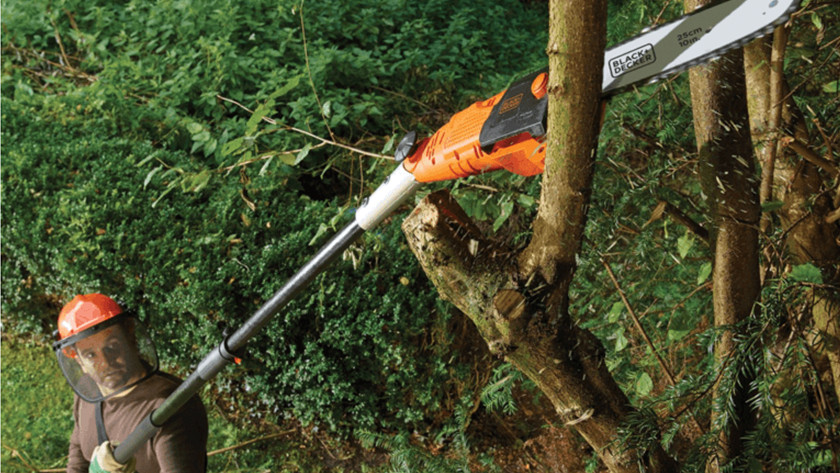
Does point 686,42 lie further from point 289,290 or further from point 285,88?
point 285,88

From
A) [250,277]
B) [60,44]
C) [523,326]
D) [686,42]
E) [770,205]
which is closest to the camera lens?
[686,42]

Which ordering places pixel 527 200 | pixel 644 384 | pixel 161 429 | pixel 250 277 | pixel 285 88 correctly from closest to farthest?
1. pixel 644 384
2. pixel 161 429
3. pixel 527 200
4. pixel 285 88
5. pixel 250 277

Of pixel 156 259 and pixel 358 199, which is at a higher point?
pixel 156 259

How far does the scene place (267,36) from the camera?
4246 millimetres

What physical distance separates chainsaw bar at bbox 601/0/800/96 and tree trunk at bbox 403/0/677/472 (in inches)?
4.5

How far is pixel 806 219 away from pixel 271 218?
1.90 meters

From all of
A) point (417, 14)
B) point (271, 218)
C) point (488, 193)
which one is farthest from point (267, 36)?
point (488, 193)

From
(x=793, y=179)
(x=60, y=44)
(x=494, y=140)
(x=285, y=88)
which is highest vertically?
→ (x=60, y=44)

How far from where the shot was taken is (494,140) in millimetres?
1446

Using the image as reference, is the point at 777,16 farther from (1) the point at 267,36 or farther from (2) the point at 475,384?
(1) the point at 267,36

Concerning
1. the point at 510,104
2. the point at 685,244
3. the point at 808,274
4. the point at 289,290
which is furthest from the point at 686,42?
the point at 289,290

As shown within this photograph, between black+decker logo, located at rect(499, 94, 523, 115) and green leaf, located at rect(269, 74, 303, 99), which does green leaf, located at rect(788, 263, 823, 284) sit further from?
green leaf, located at rect(269, 74, 303, 99)

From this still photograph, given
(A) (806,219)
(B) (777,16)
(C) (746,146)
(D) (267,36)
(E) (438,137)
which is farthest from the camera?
(D) (267,36)

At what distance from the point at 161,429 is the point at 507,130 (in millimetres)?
1205
